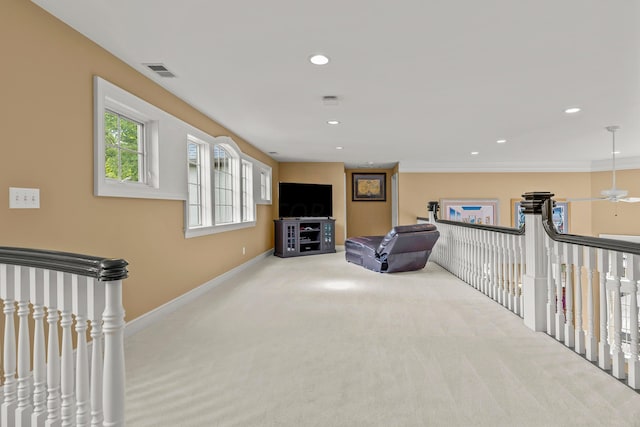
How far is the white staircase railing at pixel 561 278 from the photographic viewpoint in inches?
80.7

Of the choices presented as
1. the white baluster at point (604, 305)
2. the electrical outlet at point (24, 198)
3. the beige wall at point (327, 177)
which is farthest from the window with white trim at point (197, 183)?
the beige wall at point (327, 177)

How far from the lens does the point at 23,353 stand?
4.70 feet

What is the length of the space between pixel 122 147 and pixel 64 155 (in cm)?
79

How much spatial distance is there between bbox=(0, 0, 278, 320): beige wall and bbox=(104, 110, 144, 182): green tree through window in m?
0.27

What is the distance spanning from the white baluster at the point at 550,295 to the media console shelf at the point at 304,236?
5393mm

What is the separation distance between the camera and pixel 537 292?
9.44ft

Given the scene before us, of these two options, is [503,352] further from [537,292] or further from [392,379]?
[392,379]

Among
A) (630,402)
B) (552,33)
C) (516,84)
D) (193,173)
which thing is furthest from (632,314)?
(193,173)

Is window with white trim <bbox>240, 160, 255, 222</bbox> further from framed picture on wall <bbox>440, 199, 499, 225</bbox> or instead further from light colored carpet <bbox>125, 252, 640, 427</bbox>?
framed picture on wall <bbox>440, 199, 499, 225</bbox>

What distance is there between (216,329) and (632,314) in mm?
2885

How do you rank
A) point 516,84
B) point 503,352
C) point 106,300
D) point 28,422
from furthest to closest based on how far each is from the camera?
point 516,84
point 503,352
point 28,422
point 106,300

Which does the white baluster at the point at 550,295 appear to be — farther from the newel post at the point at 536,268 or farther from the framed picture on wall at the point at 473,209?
the framed picture on wall at the point at 473,209

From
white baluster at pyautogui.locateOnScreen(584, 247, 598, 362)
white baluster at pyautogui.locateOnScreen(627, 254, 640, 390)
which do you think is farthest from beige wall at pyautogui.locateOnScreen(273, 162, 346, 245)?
white baluster at pyautogui.locateOnScreen(627, 254, 640, 390)

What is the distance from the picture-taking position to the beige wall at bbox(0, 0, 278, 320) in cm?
196
